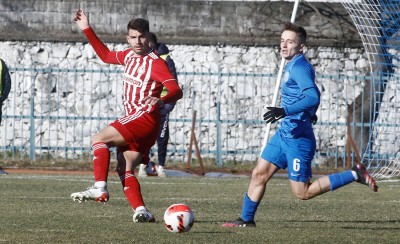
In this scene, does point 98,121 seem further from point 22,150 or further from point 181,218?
point 181,218

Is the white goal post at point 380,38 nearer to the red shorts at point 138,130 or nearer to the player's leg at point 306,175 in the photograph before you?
the red shorts at point 138,130

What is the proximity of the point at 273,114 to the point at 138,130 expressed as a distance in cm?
142

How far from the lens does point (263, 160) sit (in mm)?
10359

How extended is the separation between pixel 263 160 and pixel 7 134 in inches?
507

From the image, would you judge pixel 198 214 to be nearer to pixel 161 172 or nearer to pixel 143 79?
pixel 143 79

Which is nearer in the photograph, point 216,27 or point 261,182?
point 261,182

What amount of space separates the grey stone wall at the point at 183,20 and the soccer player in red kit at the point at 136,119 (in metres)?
11.9

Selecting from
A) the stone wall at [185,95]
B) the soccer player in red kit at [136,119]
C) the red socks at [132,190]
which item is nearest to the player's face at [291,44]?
the soccer player in red kit at [136,119]

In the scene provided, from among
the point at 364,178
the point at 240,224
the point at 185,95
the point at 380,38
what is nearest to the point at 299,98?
the point at 364,178

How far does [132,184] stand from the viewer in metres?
10.6

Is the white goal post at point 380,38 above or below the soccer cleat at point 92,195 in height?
above

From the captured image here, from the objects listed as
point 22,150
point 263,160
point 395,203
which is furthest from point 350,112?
point 263,160

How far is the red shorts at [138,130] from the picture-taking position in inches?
418

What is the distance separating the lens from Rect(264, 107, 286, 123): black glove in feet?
32.2
